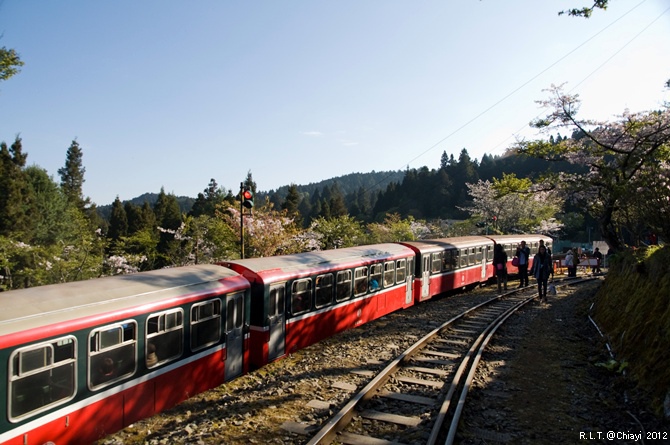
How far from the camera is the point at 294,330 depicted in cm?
1059

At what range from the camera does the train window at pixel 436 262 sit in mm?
18462

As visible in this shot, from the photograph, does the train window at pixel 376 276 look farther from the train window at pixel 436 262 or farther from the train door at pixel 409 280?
the train window at pixel 436 262

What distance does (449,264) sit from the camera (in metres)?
20.0

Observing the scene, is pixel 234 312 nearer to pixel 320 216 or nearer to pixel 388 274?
pixel 388 274

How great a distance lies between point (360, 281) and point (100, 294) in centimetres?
828

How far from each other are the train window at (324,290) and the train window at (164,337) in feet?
14.9

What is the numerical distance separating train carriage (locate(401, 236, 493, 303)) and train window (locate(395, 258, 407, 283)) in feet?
3.89

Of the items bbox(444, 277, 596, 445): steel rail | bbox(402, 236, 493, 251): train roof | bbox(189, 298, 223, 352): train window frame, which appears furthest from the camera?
bbox(402, 236, 493, 251): train roof

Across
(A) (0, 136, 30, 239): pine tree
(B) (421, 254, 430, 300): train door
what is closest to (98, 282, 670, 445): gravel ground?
(B) (421, 254, 430, 300): train door

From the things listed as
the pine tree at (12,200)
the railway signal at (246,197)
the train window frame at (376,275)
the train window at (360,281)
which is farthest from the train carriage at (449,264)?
the pine tree at (12,200)

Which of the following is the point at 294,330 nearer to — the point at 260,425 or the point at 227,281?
the point at 227,281

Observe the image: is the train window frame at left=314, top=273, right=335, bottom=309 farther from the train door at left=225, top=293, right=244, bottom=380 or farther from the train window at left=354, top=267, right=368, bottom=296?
the train door at left=225, top=293, right=244, bottom=380

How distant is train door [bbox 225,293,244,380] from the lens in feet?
28.5

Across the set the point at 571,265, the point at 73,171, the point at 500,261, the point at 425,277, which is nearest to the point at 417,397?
the point at 425,277
